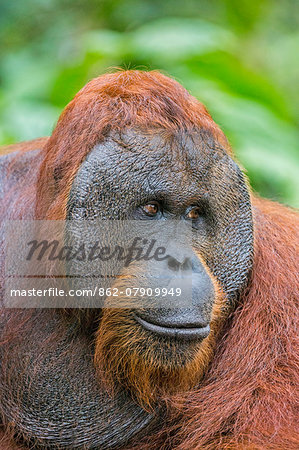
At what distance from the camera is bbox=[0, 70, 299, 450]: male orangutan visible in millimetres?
2182

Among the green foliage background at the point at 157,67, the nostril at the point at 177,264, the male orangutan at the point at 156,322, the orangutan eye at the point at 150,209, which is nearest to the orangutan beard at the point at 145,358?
the male orangutan at the point at 156,322

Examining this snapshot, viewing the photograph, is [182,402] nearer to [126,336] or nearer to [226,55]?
[126,336]

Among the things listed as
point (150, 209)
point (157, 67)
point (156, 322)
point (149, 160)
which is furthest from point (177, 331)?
point (157, 67)

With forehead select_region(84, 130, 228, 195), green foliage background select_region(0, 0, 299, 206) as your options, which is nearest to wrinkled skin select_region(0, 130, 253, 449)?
forehead select_region(84, 130, 228, 195)

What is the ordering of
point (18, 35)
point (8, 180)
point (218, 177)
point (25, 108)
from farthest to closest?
1. point (18, 35)
2. point (25, 108)
3. point (8, 180)
4. point (218, 177)

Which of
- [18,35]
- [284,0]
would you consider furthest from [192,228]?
[284,0]

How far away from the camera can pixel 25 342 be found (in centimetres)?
246

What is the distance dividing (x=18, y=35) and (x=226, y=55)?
3026 mm

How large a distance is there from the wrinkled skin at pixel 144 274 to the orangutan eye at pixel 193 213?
17 millimetres


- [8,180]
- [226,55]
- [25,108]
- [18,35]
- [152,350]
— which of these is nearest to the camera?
[152,350]

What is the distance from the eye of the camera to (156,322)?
2.13 meters

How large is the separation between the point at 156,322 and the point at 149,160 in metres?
0.59

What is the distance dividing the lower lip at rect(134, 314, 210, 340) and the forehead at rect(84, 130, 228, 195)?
1.65ft

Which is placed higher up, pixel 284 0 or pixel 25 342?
pixel 284 0
